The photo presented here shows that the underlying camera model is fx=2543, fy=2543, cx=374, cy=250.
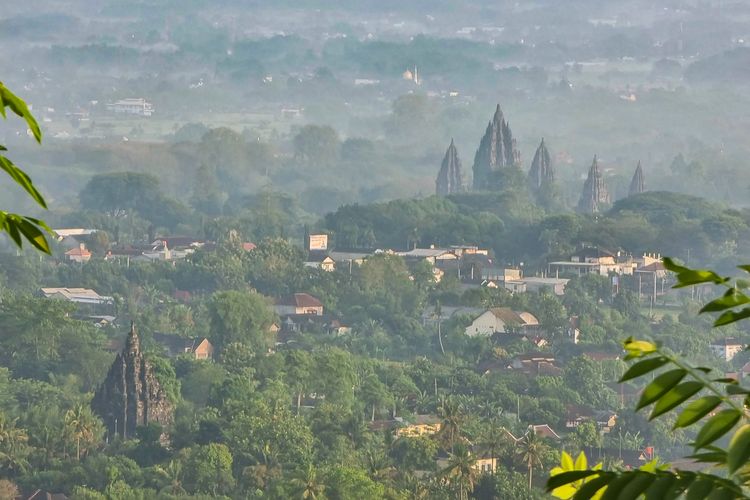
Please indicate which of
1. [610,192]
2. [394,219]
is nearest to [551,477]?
[394,219]

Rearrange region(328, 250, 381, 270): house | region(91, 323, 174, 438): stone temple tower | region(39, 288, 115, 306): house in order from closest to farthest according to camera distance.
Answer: region(91, 323, 174, 438): stone temple tower
region(39, 288, 115, 306): house
region(328, 250, 381, 270): house

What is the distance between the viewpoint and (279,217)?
10406 centimetres

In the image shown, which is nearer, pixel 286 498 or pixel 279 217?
pixel 286 498

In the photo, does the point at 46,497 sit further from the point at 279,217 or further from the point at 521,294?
→ the point at 279,217

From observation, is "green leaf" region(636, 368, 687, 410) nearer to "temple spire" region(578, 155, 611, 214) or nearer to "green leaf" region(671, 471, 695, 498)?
"green leaf" region(671, 471, 695, 498)

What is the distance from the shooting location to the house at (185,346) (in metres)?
60.1

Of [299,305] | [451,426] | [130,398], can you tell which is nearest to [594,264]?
[299,305]

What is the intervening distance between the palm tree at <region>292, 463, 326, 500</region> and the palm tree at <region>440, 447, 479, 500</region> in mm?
2072

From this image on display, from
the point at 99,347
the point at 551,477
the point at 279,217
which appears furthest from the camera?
the point at 279,217

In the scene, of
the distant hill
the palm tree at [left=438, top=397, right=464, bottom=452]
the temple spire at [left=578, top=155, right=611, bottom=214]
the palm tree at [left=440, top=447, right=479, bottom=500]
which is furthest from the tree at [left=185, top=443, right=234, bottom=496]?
the distant hill

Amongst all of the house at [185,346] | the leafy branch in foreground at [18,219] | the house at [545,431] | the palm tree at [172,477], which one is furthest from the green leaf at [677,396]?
the house at [185,346]

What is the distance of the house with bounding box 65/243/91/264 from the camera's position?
8646 centimetres

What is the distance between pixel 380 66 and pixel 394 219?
99278 mm

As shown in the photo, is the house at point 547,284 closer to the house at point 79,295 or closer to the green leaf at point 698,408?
the house at point 79,295
